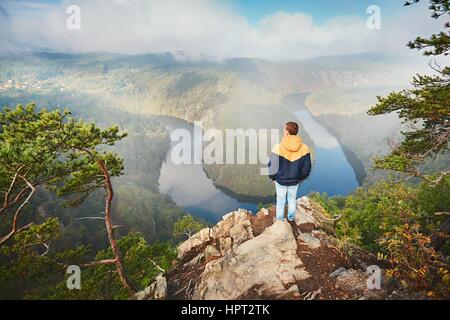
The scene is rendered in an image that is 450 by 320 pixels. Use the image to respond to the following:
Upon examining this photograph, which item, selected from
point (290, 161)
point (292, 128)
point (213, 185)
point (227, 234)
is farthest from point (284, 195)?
point (213, 185)

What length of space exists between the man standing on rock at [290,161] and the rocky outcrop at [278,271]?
1.87 m

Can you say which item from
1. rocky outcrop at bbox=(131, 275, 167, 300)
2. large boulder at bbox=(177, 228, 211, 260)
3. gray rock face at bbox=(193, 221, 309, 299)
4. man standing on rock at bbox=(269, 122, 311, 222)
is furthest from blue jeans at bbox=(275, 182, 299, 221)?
rocky outcrop at bbox=(131, 275, 167, 300)

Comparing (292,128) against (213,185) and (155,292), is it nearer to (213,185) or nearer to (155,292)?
(155,292)

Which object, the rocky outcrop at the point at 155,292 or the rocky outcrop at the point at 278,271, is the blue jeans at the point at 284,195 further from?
the rocky outcrop at the point at 155,292

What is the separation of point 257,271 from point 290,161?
3353 millimetres

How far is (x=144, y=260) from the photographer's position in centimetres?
1567

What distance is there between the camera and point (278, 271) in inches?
332

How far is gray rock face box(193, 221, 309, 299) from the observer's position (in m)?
8.04

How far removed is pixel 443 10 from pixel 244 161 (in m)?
143

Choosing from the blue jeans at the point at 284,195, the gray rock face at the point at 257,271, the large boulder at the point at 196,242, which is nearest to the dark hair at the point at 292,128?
Answer: the blue jeans at the point at 284,195

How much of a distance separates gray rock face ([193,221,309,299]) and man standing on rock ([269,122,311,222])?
1.75 meters

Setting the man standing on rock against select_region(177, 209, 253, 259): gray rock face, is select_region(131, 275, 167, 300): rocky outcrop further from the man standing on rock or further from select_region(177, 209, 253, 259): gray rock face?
the man standing on rock

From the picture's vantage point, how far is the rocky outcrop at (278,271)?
25.8 ft

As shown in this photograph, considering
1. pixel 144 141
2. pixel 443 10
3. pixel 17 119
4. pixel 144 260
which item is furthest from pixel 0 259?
pixel 144 141
